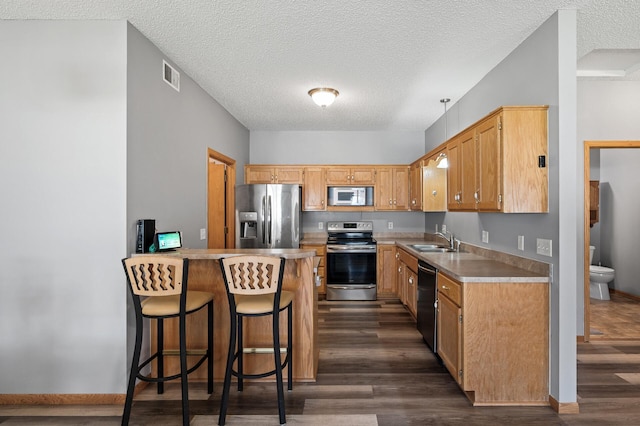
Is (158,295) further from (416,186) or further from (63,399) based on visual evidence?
(416,186)

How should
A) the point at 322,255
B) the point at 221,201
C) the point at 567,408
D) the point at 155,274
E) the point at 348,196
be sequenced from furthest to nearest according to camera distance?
the point at 348,196, the point at 322,255, the point at 221,201, the point at 567,408, the point at 155,274

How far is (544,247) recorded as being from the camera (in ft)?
7.84

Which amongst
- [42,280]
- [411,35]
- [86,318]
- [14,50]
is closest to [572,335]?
[411,35]

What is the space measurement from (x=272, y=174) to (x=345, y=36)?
3139 mm

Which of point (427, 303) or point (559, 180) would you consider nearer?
point (559, 180)

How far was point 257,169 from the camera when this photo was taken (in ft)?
18.0

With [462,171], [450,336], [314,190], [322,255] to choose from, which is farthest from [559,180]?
[314,190]

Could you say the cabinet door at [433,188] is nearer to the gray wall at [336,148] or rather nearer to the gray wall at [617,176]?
the gray wall at [336,148]

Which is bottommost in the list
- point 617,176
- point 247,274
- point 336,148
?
point 247,274

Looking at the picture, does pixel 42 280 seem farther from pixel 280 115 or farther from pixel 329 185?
pixel 329 185

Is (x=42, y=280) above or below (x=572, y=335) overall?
above

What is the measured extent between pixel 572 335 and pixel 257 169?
4.50 meters

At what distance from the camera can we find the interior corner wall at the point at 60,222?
241cm

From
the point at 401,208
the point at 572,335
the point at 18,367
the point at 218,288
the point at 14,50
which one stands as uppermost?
the point at 14,50
